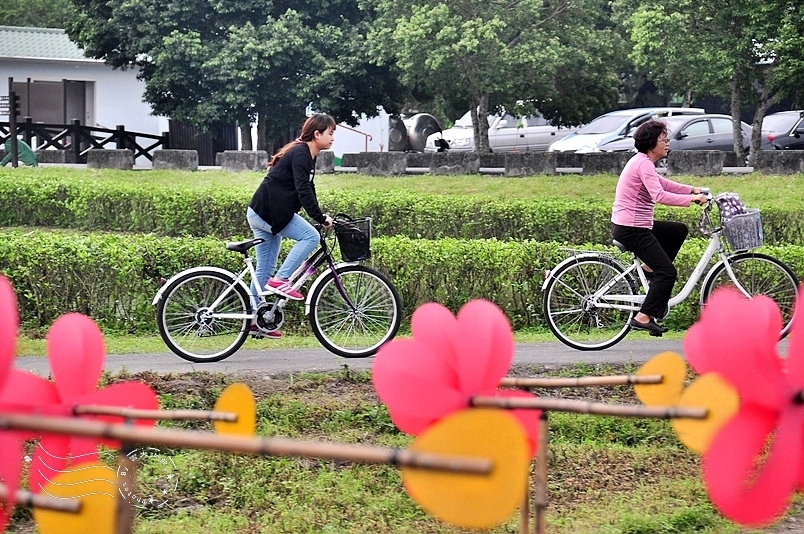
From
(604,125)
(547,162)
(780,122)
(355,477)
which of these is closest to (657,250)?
(355,477)

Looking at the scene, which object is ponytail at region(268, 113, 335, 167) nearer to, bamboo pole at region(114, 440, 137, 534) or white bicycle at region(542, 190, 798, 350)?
white bicycle at region(542, 190, 798, 350)

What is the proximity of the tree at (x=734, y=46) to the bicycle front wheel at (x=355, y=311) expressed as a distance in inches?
594

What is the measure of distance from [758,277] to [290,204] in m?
3.51

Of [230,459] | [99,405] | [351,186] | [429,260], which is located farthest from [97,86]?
[99,405]

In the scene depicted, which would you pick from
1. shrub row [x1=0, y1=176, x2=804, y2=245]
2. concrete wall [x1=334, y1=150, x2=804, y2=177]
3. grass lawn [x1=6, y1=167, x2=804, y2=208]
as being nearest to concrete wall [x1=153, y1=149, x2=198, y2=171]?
grass lawn [x1=6, y1=167, x2=804, y2=208]

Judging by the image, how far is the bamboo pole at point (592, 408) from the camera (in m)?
1.50

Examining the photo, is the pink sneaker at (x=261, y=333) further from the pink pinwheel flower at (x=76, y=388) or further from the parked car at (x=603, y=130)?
the parked car at (x=603, y=130)

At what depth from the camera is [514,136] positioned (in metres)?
31.9

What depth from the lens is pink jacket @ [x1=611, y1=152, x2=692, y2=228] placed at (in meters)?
7.58

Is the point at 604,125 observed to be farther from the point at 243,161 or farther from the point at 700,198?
the point at 700,198

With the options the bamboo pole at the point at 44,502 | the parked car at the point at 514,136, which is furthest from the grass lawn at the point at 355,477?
the parked car at the point at 514,136

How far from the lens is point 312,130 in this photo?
298 inches

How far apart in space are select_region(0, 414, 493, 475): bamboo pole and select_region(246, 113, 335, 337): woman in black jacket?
6.17m

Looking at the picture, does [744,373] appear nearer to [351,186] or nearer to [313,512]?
[313,512]
